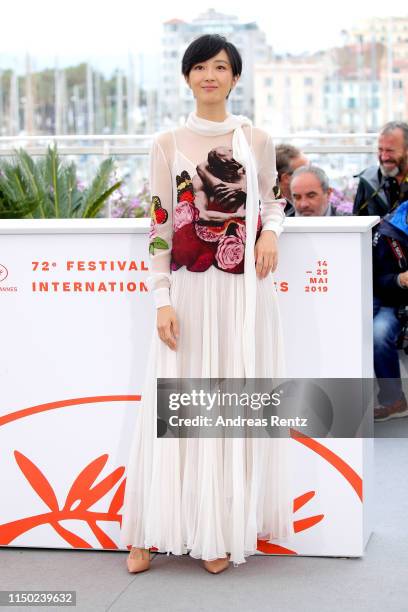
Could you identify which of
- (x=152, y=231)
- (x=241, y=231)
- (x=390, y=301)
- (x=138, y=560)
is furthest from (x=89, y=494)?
(x=390, y=301)

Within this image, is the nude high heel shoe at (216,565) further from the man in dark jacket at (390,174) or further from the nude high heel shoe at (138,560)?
the man in dark jacket at (390,174)

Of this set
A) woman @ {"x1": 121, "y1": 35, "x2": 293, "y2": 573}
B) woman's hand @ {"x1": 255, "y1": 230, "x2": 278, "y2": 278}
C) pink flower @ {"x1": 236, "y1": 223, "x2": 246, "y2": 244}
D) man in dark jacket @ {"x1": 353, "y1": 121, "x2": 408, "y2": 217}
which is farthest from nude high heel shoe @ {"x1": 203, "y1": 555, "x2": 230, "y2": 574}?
man in dark jacket @ {"x1": 353, "y1": 121, "x2": 408, "y2": 217}

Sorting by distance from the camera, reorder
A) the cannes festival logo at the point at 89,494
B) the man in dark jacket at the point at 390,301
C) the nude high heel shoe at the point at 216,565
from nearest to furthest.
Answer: the nude high heel shoe at the point at 216,565 → the cannes festival logo at the point at 89,494 → the man in dark jacket at the point at 390,301

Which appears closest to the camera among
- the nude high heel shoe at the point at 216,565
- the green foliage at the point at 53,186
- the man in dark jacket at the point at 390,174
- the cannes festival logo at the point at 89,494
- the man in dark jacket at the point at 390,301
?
the nude high heel shoe at the point at 216,565

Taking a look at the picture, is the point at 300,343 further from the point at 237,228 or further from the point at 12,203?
the point at 12,203

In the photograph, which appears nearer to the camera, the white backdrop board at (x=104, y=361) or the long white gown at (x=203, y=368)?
the long white gown at (x=203, y=368)

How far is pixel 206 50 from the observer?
331 centimetres

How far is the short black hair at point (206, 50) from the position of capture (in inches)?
130

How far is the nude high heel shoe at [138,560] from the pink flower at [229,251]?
3.19 ft

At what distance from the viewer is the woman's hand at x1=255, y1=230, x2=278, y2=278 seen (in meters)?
3.34

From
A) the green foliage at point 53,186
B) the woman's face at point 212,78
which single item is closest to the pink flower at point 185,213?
the woman's face at point 212,78

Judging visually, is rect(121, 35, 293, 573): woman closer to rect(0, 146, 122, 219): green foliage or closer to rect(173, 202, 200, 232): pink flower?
rect(173, 202, 200, 232): pink flower

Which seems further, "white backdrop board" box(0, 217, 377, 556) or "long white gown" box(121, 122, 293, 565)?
"white backdrop board" box(0, 217, 377, 556)

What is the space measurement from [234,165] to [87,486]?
120 centimetres
